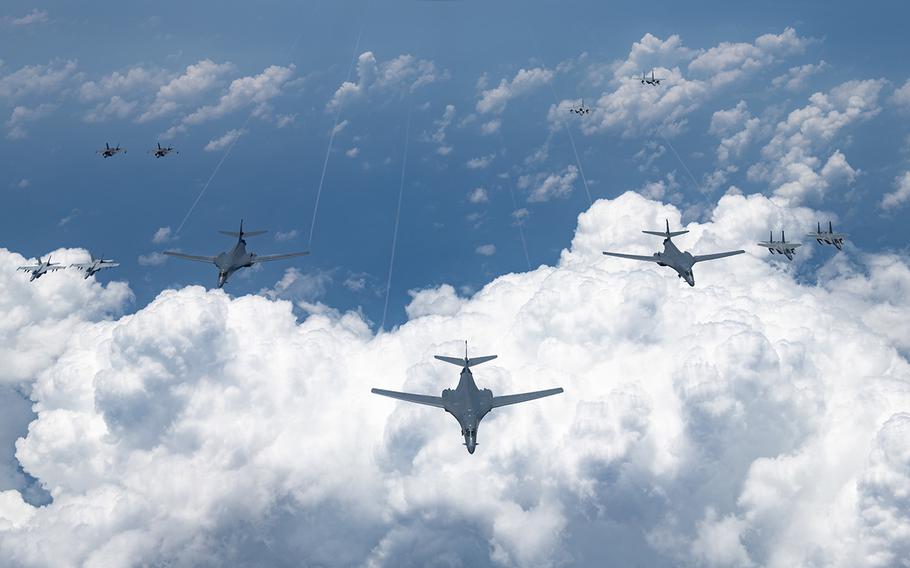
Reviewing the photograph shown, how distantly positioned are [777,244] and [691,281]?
47871 mm

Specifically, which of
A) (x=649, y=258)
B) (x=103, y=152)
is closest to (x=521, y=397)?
(x=649, y=258)

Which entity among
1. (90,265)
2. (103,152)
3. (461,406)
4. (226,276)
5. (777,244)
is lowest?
(461,406)

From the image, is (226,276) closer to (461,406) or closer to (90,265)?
(461,406)

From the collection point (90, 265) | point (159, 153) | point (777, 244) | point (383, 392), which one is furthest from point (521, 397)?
point (90, 265)

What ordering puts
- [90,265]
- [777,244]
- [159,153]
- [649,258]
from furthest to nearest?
[90,265], [159,153], [777,244], [649,258]

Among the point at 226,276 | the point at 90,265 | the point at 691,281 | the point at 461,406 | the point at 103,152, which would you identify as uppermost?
the point at 103,152

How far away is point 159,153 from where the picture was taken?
17350 cm

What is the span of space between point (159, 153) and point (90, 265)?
49.3 metres

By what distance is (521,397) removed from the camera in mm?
97812

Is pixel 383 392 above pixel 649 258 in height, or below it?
below

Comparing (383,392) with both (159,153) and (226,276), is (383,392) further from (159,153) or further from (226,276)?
(159,153)

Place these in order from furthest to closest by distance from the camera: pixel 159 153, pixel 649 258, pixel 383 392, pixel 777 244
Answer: pixel 159 153
pixel 777 244
pixel 649 258
pixel 383 392

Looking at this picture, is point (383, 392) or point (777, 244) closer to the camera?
point (383, 392)

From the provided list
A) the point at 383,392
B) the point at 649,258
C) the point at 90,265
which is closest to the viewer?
the point at 383,392
